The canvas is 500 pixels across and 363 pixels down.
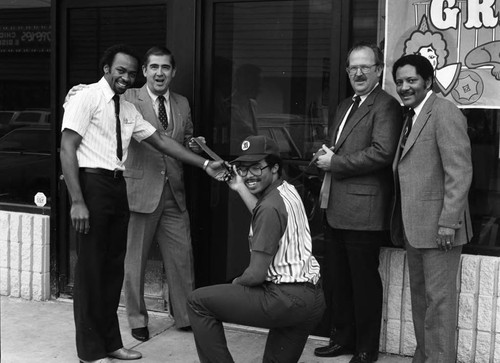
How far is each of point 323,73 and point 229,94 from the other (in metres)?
0.80

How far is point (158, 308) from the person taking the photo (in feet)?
19.4

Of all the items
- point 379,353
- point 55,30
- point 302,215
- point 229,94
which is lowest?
point 379,353

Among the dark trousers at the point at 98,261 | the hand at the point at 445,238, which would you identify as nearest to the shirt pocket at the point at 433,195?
the hand at the point at 445,238

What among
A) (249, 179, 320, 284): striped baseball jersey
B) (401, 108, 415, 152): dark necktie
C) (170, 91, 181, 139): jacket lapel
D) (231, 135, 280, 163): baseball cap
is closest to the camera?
(249, 179, 320, 284): striped baseball jersey

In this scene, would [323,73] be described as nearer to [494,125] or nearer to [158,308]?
[494,125]

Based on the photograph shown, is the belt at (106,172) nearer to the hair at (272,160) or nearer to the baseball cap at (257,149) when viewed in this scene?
the baseball cap at (257,149)

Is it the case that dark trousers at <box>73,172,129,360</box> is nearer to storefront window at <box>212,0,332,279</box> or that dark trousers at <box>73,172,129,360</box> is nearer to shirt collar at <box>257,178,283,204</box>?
shirt collar at <box>257,178,283,204</box>

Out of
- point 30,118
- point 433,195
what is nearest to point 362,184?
point 433,195

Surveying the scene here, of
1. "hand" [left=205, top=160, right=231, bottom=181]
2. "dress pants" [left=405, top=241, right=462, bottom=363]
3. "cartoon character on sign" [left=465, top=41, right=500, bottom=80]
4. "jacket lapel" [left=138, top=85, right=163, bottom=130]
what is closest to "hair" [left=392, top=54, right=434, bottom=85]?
"cartoon character on sign" [left=465, top=41, right=500, bottom=80]

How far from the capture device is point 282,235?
4.02 metres

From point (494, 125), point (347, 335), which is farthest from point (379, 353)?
point (494, 125)

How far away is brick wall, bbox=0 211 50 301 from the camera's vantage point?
618 centimetres

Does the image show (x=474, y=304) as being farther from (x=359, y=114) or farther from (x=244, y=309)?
(x=244, y=309)

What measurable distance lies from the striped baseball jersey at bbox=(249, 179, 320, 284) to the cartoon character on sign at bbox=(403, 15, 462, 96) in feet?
4.52
